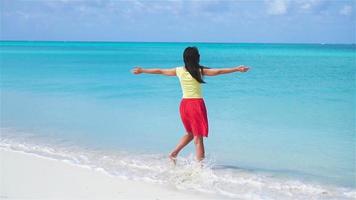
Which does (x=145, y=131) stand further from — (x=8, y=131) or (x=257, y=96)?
(x=257, y=96)

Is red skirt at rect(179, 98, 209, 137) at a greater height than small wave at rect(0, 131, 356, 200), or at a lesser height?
greater

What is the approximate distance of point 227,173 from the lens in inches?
245

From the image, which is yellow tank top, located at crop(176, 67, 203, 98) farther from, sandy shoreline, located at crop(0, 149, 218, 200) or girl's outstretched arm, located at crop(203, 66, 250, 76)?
sandy shoreline, located at crop(0, 149, 218, 200)

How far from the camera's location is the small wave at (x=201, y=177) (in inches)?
213

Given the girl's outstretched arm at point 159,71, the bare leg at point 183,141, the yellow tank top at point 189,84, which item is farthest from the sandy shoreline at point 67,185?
the girl's outstretched arm at point 159,71

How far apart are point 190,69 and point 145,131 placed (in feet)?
11.6

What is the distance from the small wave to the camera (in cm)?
540

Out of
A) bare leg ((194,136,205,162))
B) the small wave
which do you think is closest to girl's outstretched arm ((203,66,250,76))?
bare leg ((194,136,205,162))

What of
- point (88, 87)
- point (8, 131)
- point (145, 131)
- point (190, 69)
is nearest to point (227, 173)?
point (190, 69)

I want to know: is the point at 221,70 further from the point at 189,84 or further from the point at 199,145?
the point at 199,145

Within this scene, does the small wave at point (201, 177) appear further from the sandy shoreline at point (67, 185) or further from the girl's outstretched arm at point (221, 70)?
the girl's outstretched arm at point (221, 70)

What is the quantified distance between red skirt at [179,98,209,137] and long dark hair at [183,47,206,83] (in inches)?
10.3

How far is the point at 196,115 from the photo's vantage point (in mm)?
5531

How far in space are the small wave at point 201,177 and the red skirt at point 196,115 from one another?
38 cm
